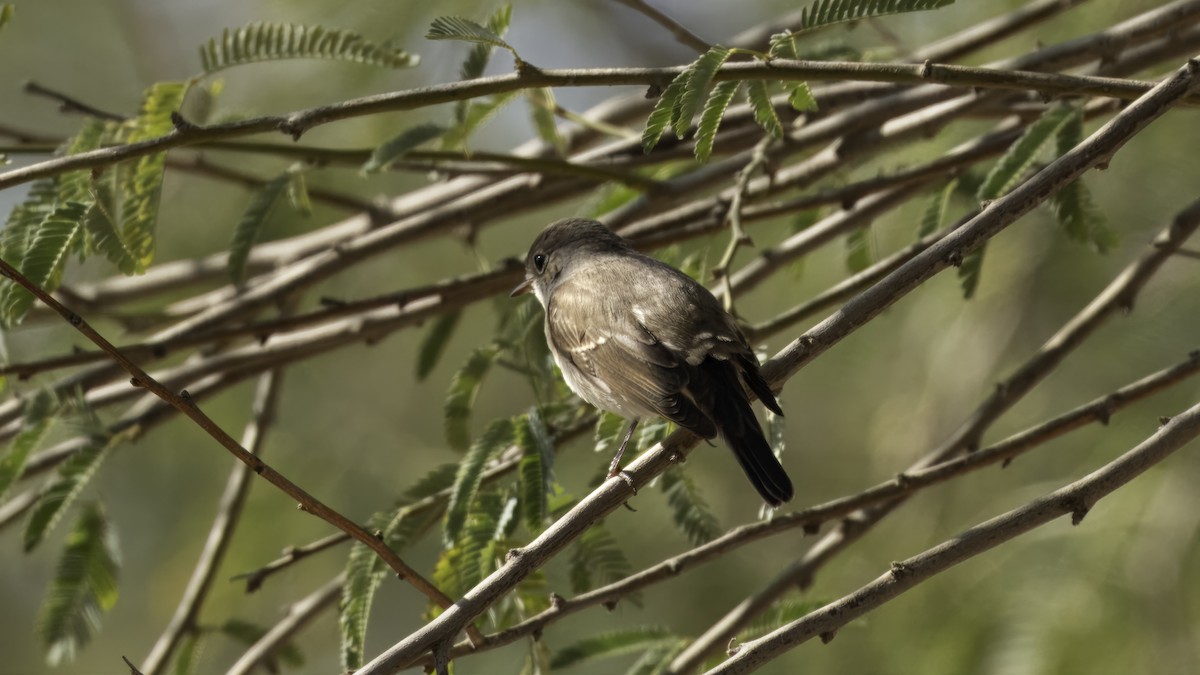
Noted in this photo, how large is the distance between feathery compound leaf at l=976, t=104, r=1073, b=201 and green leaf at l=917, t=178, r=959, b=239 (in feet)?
1.47

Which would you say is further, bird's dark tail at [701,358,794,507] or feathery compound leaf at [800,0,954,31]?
bird's dark tail at [701,358,794,507]

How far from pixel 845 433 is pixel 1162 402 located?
2233mm

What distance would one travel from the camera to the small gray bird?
3.13 metres

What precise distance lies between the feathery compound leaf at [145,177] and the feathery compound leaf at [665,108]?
132 cm

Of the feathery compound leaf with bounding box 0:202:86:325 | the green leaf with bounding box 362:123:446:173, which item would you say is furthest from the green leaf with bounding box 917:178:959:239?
the feathery compound leaf with bounding box 0:202:86:325

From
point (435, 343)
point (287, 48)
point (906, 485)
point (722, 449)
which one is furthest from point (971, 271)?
point (722, 449)

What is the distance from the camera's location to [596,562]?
3.41 m

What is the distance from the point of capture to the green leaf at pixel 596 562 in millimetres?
3381

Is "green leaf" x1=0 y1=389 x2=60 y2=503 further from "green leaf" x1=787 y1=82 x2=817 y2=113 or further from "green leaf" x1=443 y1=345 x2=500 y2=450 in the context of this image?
"green leaf" x1=787 y1=82 x2=817 y2=113

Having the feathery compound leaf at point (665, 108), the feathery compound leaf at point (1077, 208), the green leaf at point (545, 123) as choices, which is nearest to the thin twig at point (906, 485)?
the feathery compound leaf at point (1077, 208)

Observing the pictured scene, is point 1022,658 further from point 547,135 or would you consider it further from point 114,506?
point 114,506

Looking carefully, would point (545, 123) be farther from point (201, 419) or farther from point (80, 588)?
point (201, 419)

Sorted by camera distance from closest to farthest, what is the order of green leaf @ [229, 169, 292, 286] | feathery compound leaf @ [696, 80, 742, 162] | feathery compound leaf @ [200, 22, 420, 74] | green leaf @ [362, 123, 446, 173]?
1. feathery compound leaf @ [696, 80, 742, 162]
2. feathery compound leaf @ [200, 22, 420, 74]
3. green leaf @ [362, 123, 446, 173]
4. green leaf @ [229, 169, 292, 286]

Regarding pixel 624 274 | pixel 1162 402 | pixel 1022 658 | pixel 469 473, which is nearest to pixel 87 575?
pixel 469 473
